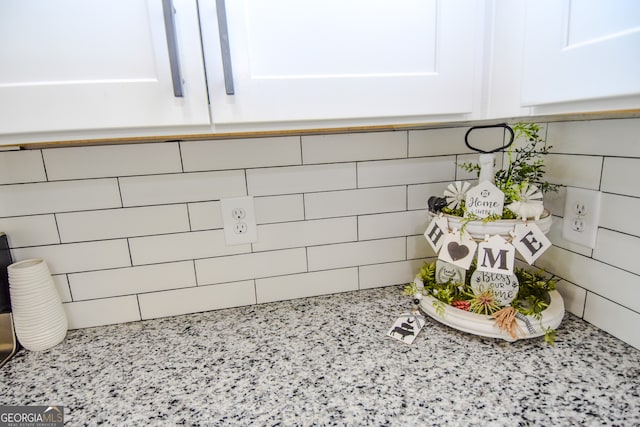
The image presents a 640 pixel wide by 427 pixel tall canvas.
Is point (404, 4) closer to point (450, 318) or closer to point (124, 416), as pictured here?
point (450, 318)

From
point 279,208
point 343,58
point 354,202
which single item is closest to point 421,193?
point 354,202

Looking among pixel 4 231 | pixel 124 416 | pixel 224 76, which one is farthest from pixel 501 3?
pixel 4 231

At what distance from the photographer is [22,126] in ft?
1.80

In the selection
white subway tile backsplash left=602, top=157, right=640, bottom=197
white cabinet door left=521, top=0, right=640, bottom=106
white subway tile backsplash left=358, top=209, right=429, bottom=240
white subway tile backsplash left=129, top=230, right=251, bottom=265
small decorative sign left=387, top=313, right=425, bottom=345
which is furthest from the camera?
white subway tile backsplash left=358, top=209, right=429, bottom=240

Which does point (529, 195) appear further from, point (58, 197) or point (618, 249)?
point (58, 197)

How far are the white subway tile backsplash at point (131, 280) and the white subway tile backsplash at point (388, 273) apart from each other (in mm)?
486

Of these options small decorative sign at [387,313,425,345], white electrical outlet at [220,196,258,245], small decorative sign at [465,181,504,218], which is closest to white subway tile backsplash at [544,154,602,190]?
small decorative sign at [465,181,504,218]

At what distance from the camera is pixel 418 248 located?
105 centimetres

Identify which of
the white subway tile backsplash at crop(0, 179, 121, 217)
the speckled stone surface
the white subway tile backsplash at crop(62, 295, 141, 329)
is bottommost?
the speckled stone surface

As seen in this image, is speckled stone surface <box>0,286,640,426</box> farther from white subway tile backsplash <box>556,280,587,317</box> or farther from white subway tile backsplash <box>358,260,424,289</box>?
white subway tile backsplash <box>358,260,424,289</box>

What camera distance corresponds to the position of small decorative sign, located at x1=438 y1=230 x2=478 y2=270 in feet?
2.48

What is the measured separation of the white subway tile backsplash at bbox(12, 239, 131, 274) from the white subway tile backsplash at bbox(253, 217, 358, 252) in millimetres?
340

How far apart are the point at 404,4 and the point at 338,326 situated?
70 cm

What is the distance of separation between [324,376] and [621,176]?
726mm
